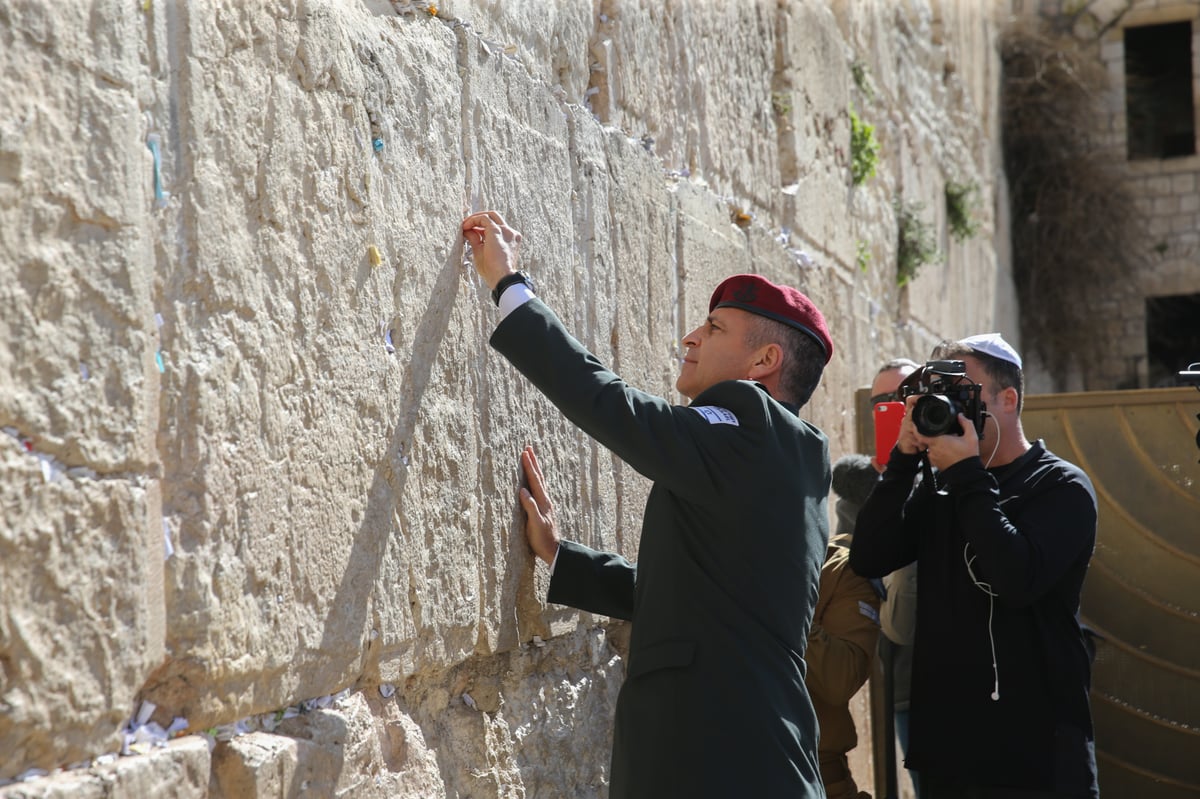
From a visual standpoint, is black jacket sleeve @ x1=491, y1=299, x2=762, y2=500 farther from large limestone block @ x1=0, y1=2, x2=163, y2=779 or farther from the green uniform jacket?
large limestone block @ x1=0, y1=2, x2=163, y2=779

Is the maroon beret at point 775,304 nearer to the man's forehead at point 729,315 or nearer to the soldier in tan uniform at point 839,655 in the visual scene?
the man's forehead at point 729,315

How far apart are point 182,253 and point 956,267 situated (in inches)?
285

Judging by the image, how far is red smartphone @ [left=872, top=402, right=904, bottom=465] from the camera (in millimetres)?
3096

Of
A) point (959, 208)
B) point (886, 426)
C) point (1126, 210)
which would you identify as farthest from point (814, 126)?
point (1126, 210)

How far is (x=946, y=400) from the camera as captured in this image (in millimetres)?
2617

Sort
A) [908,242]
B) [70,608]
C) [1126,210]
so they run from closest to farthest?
[70,608]
[908,242]
[1126,210]

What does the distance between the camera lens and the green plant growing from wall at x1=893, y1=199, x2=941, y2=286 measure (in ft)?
12.3

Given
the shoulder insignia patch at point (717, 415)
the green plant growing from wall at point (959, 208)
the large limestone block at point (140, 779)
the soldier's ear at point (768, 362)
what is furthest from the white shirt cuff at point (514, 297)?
the green plant growing from wall at point (959, 208)

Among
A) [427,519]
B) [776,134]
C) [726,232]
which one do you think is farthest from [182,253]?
[776,134]

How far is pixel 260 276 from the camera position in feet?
5.68

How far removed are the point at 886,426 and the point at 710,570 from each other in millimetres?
1254

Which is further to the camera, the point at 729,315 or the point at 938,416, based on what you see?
the point at 938,416

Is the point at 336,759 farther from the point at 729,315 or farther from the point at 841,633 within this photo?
the point at 841,633

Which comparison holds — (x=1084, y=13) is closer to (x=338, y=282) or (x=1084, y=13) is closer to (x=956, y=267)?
(x=956, y=267)
